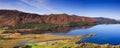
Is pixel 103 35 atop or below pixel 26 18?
below

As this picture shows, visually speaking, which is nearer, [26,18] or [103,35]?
[103,35]

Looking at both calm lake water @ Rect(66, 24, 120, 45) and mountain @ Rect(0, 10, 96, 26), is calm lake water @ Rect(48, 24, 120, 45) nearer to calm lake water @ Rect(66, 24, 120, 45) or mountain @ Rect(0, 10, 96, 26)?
calm lake water @ Rect(66, 24, 120, 45)

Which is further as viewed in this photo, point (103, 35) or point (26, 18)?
point (26, 18)

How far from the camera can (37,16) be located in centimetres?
11181

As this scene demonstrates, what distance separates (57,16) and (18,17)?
65.7 feet

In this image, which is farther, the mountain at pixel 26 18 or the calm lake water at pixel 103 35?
the mountain at pixel 26 18

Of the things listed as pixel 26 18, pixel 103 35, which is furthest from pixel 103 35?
pixel 26 18

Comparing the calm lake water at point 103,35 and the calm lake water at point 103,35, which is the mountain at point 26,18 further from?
the calm lake water at point 103,35

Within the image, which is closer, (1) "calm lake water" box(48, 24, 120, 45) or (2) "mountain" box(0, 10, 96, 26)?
(1) "calm lake water" box(48, 24, 120, 45)

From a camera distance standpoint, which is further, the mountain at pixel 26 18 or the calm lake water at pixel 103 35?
the mountain at pixel 26 18

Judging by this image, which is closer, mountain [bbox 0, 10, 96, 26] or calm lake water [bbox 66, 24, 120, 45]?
calm lake water [bbox 66, 24, 120, 45]

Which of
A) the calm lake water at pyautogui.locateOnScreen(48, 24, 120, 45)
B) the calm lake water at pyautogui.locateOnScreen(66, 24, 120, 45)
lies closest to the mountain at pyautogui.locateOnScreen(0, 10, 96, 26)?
the calm lake water at pyautogui.locateOnScreen(48, 24, 120, 45)

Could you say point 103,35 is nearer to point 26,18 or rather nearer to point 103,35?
point 103,35

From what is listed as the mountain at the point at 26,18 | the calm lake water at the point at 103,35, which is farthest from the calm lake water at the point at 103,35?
the mountain at the point at 26,18
